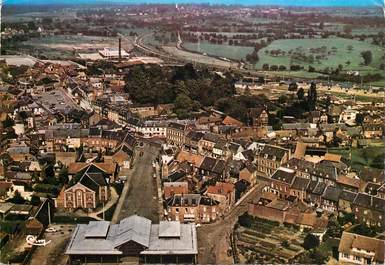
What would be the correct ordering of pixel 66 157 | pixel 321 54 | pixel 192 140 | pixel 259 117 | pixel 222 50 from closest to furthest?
pixel 66 157, pixel 192 140, pixel 259 117, pixel 321 54, pixel 222 50

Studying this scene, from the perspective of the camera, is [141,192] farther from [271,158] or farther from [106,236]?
[271,158]

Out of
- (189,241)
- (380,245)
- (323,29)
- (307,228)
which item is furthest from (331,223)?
(323,29)

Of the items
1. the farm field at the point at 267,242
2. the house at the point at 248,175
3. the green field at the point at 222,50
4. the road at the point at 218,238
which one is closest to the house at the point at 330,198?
the farm field at the point at 267,242

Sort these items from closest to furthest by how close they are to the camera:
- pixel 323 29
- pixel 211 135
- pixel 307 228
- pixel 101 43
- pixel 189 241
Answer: pixel 189 241 → pixel 307 228 → pixel 211 135 → pixel 323 29 → pixel 101 43

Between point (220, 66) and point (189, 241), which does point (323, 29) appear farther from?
point (189, 241)

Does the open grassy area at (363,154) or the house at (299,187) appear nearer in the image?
the house at (299,187)

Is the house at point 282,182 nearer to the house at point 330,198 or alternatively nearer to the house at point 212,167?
the house at point 330,198

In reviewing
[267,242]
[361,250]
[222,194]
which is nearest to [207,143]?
[222,194]
